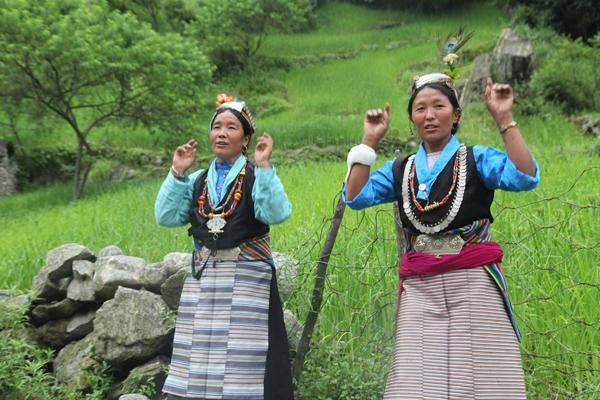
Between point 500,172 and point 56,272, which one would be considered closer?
point 500,172

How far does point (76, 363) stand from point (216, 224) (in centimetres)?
156

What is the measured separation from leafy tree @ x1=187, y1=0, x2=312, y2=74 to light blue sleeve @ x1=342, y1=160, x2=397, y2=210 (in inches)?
604

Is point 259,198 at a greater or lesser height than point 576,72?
lesser

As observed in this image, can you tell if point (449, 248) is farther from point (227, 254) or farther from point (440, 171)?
point (227, 254)

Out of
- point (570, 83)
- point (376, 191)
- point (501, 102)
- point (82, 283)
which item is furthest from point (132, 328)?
point (570, 83)

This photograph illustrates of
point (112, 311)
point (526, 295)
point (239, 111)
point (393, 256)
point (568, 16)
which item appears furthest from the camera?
point (568, 16)

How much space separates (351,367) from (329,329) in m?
0.36

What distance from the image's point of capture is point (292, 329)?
3.23 metres

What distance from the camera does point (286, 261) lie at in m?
3.42

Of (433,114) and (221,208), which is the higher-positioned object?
(433,114)

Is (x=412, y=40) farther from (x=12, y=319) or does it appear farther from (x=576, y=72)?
(x=12, y=319)

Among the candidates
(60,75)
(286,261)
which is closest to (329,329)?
(286,261)

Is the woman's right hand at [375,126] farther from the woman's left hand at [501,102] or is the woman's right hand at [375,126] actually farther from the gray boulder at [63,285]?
the gray boulder at [63,285]

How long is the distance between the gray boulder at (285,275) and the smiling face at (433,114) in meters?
1.42
